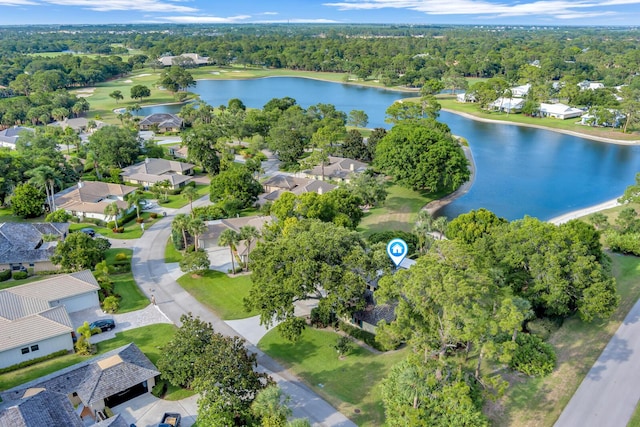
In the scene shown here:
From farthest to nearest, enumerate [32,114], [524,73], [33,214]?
1. [524,73]
2. [32,114]
3. [33,214]

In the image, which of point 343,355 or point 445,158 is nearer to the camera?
point 343,355

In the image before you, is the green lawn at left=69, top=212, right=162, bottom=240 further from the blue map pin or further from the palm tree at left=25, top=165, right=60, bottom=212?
the blue map pin

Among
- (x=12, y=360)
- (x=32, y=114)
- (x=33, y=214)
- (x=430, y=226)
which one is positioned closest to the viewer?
(x=12, y=360)

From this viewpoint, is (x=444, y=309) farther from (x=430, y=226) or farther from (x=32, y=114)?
(x=32, y=114)

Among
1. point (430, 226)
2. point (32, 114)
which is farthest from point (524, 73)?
point (32, 114)

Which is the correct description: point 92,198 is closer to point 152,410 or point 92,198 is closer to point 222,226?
point 222,226

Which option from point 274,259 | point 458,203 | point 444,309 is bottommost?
point 458,203

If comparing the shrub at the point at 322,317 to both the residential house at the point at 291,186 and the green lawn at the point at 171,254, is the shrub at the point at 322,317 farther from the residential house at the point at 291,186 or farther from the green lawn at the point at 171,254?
the residential house at the point at 291,186

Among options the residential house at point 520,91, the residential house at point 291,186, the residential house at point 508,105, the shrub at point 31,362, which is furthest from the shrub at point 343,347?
the residential house at point 520,91
